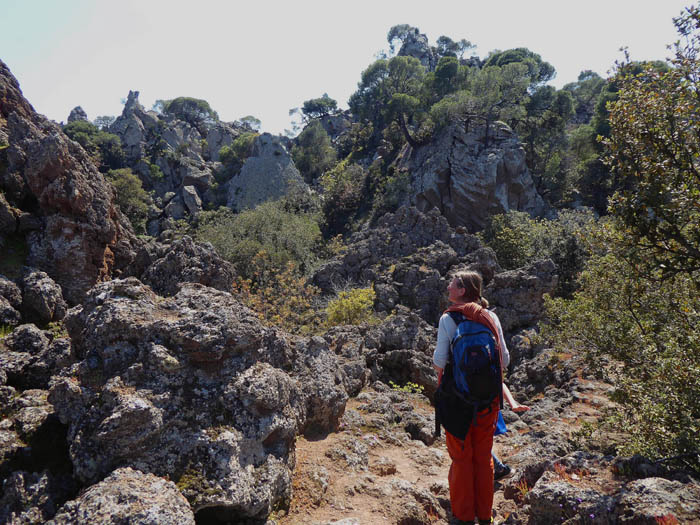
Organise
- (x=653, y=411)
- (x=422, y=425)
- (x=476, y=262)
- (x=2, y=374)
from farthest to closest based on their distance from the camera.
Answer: (x=476, y=262) < (x=422, y=425) < (x=653, y=411) < (x=2, y=374)

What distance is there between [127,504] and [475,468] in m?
2.93

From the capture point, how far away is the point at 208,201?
41.2 meters

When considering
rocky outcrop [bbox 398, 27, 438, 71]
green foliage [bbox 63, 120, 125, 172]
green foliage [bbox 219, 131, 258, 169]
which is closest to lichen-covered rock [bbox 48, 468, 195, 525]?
green foliage [bbox 219, 131, 258, 169]

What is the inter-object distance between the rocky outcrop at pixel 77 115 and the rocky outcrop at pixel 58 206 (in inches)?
2299

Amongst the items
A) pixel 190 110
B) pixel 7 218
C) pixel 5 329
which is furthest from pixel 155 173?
pixel 5 329

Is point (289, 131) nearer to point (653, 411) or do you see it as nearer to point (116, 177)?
point (116, 177)

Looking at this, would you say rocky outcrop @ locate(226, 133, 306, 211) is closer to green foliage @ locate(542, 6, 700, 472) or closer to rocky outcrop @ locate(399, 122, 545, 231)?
rocky outcrop @ locate(399, 122, 545, 231)

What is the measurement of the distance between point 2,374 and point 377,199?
28926mm

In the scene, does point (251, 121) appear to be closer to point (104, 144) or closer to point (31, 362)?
point (104, 144)

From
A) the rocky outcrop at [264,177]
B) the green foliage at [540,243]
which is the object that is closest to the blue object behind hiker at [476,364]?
the green foliage at [540,243]

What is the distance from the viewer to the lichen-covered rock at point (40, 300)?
20.2 ft

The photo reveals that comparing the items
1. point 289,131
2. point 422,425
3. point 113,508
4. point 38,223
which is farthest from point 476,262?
point 289,131

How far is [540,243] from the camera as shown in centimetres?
2055

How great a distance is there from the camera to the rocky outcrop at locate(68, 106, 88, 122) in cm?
5506
